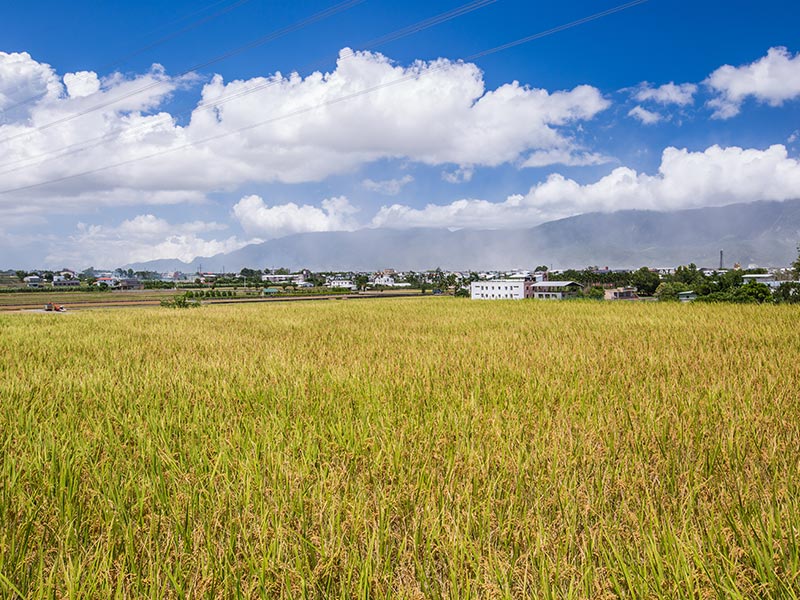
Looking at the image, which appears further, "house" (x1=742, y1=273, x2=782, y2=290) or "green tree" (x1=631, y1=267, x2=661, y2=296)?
"green tree" (x1=631, y1=267, x2=661, y2=296)

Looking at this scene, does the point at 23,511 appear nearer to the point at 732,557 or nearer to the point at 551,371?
the point at 732,557

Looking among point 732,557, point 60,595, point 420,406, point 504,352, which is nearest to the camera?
point 60,595

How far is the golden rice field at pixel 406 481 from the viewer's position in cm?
186

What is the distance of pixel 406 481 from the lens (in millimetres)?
2693

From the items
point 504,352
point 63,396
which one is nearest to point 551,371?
point 504,352

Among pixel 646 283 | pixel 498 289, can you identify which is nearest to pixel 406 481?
pixel 498 289

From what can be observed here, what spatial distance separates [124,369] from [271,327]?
5.96 m

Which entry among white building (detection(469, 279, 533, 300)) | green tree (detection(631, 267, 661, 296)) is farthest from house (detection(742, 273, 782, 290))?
white building (detection(469, 279, 533, 300))

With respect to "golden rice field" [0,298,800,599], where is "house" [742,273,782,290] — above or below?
above

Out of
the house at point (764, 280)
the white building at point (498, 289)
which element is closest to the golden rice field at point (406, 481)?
the house at point (764, 280)

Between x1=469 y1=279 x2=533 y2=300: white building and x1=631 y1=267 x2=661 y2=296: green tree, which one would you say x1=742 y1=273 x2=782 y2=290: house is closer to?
x1=631 y1=267 x2=661 y2=296: green tree

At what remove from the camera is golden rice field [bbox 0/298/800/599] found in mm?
1864

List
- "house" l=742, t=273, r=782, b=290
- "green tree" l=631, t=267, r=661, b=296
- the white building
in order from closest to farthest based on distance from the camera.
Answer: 1. "house" l=742, t=273, r=782, b=290
2. the white building
3. "green tree" l=631, t=267, r=661, b=296

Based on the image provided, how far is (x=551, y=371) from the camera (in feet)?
19.1
